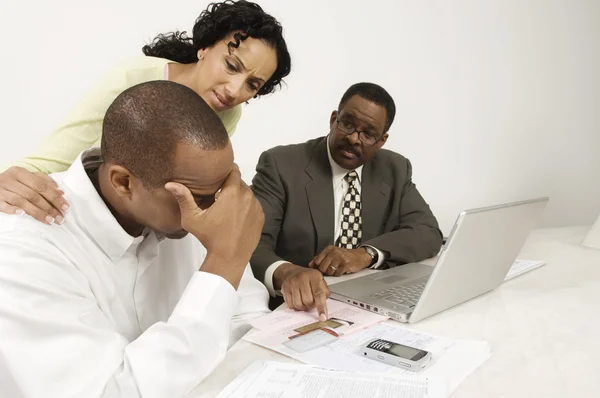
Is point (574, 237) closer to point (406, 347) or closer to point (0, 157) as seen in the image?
point (406, 347)

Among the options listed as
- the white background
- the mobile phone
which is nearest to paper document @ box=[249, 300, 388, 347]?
the mobile phone

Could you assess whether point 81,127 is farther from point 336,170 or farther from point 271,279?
point 336,170

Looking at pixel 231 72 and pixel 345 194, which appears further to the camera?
pixel 345 194

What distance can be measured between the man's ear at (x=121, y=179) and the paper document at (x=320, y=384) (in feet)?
1.37

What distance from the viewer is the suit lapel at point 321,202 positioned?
83.1 inches

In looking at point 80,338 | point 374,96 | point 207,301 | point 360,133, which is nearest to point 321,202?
point 360,133

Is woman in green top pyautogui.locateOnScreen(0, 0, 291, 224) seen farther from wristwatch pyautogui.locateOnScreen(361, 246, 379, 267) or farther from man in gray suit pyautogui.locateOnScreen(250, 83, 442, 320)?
wristwatch pyautogui.locateOnScreen(361, 246, 379, 267)

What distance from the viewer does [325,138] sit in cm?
225

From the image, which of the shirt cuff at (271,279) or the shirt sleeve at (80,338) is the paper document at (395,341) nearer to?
the shirt sleeve at (80,338)

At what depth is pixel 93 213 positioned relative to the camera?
1023mm

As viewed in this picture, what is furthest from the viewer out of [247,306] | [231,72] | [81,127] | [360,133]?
[360,133]

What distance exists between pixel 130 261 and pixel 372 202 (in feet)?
4.21

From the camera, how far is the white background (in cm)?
238

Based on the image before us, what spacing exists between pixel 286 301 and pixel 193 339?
46cm
